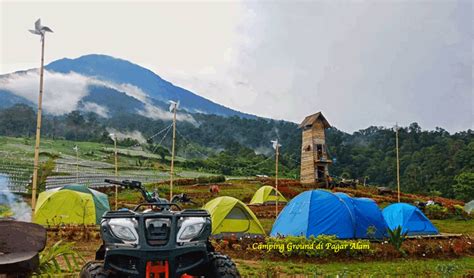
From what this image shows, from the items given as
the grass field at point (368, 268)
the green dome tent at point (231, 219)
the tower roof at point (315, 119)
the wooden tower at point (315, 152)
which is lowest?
the grass field at point (368, 268)

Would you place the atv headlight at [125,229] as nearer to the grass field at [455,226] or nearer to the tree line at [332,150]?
the grass field at [455,226]

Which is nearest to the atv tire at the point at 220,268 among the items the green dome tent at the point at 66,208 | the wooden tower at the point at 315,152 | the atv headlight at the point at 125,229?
the atv headlight at the point at 125,229

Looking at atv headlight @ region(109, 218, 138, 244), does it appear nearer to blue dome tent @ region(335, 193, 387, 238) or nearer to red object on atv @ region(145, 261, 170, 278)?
red object on atv @ region(145, 261, 170, 278)

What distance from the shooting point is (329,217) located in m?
14.2

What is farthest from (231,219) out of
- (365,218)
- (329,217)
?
(365,218)

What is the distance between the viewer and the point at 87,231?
15.0 metres

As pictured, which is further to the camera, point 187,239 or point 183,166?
point 183,166

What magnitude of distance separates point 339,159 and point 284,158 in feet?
25.4

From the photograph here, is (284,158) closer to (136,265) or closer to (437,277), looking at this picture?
(437,277)

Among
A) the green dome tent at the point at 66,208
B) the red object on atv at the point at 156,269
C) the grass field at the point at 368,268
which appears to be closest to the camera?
the red object on atv at the point at 156,269

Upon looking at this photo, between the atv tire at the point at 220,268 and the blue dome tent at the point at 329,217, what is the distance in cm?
953

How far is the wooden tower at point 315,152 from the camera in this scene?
43250 mm

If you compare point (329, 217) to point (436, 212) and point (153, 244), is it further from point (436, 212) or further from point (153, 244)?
point (436, 212)

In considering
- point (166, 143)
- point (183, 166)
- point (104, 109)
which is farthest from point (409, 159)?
point (104, 109)
